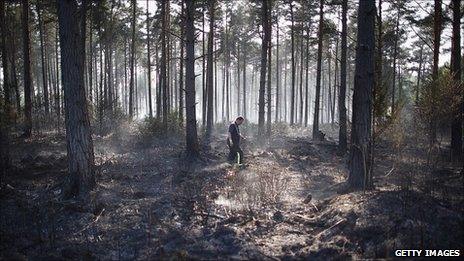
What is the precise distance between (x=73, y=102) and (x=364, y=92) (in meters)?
6.53

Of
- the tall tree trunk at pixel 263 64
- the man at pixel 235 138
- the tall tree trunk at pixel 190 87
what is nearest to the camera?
the man at pixel 235 138

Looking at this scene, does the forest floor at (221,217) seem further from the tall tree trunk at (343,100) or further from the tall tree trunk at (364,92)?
the tall tree trunk at (343,100)

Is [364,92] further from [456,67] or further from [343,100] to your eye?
[456,67]

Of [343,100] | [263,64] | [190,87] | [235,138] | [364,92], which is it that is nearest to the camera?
[364,92]

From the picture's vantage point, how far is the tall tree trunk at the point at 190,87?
1264 cm

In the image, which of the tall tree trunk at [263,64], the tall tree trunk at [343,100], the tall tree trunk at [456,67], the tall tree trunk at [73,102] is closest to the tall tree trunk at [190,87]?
the tall tree trunk at [73,102]

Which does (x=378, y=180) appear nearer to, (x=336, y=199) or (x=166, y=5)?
(x=336, y=199)

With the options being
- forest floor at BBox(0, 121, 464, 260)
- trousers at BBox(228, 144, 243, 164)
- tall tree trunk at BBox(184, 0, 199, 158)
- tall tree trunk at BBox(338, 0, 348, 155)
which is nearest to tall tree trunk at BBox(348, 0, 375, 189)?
forest floor at BBox(0, 121, 464, 260)

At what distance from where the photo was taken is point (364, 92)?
7.79 m

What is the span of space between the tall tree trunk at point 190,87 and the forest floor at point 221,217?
2149 millimetres

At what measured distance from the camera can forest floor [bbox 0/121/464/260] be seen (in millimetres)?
5137

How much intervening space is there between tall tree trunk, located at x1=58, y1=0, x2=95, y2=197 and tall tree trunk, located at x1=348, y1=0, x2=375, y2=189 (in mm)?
6180

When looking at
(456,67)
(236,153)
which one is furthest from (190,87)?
(456,67)

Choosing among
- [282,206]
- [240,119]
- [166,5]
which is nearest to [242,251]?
[282,206]
